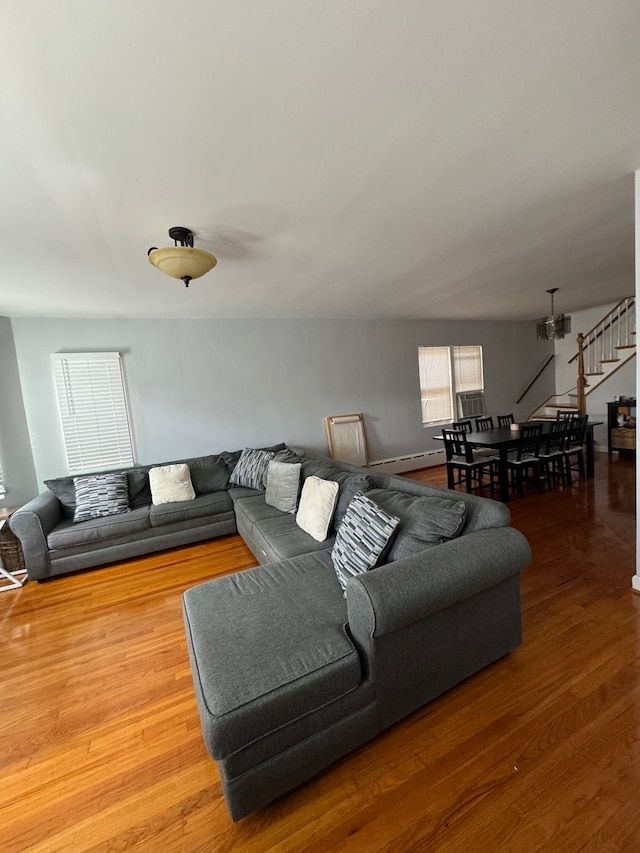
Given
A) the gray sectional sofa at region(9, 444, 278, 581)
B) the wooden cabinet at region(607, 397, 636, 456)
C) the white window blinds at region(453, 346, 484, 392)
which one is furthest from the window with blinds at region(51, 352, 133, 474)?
the wooden cabinet at region(607, 397, 636, 456)

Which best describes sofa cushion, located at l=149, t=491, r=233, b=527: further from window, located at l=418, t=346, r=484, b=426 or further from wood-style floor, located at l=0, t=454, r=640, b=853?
window, located at l=418, t=346, r=484, b=426

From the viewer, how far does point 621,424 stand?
5.66 m

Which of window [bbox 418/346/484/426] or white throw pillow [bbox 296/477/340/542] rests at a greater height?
window [bbox 418/346/484/426]

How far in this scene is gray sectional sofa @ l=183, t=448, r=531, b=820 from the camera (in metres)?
1.19

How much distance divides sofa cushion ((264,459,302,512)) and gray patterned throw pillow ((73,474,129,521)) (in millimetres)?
1496

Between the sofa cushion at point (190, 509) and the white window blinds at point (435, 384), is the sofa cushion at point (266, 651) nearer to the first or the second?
the sofa cushion at point (190, 509)

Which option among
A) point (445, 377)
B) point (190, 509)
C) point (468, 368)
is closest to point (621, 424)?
point (468, 368)

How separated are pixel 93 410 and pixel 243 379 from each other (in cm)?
174

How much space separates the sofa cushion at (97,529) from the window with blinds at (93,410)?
2.72 ft

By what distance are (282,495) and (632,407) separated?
19.1 ft

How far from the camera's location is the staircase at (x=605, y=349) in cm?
568

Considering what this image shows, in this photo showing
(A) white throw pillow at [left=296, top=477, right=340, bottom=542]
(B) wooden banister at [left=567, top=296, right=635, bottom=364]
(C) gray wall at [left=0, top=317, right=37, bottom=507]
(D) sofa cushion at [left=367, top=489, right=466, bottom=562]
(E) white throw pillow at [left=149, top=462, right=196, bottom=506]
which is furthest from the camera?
(B) wooden banister at [left=567, top=296, right=635, bottom=364]

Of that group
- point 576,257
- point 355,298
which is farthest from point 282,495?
point 576,257

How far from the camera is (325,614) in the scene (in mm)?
1589
